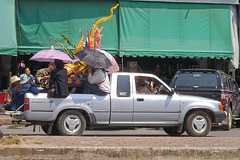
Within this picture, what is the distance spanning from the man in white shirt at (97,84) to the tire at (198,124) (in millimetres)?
2223

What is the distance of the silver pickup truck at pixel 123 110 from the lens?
30.9ft

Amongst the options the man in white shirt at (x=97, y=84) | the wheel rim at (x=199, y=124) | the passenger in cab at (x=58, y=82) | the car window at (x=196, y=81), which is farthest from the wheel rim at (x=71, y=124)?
the car window at (x=196, y=81)

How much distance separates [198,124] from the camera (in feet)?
33.1

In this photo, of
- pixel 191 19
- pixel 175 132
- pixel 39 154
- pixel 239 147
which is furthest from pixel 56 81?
pixel 191 19

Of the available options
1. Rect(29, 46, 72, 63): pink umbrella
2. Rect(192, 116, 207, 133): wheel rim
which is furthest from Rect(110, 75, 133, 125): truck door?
Rect(29, 46, 72, 63): pink umbrella

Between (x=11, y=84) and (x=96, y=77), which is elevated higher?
(x=96, y=77)

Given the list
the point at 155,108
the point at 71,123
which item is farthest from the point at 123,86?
the point at 71,123

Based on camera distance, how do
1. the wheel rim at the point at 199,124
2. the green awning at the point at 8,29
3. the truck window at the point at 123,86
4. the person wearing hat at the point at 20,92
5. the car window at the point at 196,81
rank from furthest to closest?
the green awning at the point at 8,29
the car window at the point at 196,81
the wheel rim at the point at 199,124
the person wearing hat at the point at 20,92
the truck window at the point at 123,86

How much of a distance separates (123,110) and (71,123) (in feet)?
4.24

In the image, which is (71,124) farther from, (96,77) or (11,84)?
(11,84)

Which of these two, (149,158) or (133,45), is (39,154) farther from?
(133,45)

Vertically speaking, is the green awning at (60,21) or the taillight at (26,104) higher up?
the green awning at (60,21)

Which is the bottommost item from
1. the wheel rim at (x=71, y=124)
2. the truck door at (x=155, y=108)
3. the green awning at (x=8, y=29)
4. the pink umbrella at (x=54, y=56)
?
the wheel rim at (x=71, y=124)

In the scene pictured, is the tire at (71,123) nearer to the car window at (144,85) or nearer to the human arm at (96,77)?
the human arm at (96,77)
